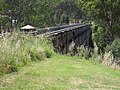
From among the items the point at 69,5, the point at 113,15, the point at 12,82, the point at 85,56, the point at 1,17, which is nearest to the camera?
the point at 12,82

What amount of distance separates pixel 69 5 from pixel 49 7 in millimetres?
57398

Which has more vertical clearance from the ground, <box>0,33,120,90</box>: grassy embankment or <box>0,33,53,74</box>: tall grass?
<box>0,33,53,74</box>: tall grass

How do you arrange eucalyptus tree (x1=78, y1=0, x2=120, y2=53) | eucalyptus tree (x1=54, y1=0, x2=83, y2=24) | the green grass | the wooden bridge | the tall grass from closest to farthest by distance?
1. the green grass
2. the tall grass
3. the wooden bridge
4. eucalyptus tree (x1=78, y1=0, x2=120, y2=53)
5. eucalyptus tree (x1=54, y1=0, x2=83, y2=24)

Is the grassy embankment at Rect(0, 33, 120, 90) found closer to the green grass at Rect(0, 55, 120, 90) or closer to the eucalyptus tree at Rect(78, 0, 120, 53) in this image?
the green grass at Rect(0, 55, 120, 90)

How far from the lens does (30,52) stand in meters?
14.3

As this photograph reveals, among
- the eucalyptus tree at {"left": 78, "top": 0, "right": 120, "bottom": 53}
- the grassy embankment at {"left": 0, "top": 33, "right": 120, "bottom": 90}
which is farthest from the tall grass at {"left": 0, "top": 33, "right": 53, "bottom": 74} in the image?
the eucalyptus tree at {"left": 78, "top": 0, "right": 120, "bottom": 53}

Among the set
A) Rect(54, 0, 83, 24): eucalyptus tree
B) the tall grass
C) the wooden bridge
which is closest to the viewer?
the tall grass

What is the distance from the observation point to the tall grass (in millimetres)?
11055

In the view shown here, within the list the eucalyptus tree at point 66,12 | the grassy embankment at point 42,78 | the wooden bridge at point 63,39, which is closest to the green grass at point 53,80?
the grassy embankment at point 42,78

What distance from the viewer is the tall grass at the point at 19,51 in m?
11.1

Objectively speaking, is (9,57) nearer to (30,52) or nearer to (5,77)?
(5,77)

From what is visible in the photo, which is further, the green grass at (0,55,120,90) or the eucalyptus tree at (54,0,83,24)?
the eucalyptus tree at (54,0,83,24)

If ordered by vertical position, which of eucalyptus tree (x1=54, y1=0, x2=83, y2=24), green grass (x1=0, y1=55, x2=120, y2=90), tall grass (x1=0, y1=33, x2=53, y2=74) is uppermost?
eucalyptus tree (x1=54, y1=0, x2=83, y2=24)

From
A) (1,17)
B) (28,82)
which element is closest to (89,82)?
(28,82)
